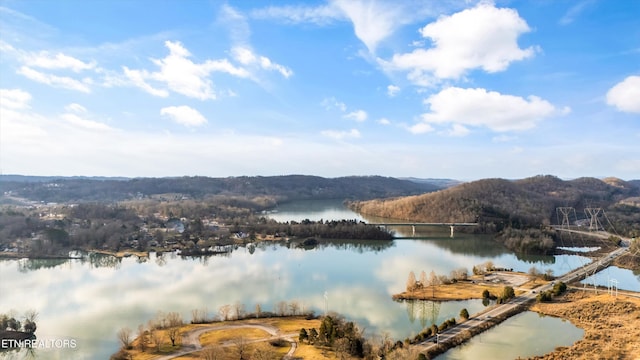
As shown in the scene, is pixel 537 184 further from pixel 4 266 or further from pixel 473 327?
pixel 4 266

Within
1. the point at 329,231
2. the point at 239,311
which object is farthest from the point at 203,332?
A: the point at 329,231

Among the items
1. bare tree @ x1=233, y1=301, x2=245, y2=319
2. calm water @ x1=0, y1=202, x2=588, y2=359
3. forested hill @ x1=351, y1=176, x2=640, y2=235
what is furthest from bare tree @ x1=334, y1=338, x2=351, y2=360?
forested hill @ x1=351, y1=176, x2=640, y2=235

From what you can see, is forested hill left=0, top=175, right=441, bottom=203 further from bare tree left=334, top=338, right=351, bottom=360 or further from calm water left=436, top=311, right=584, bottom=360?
calm water left=436, top=311, right=584, bottom=360

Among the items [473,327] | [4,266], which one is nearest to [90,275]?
[4,266]

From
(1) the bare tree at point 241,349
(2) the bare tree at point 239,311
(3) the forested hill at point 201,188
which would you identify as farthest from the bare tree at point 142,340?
(3) the forested hill at point 201,188

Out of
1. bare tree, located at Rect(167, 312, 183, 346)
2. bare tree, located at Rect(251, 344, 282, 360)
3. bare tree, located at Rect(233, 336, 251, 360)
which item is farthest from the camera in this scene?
bare tree, located at Rect(167, 312, 183, 346)

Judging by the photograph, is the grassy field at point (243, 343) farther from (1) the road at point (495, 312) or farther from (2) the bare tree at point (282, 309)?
(1) the road at point (495, 312)
